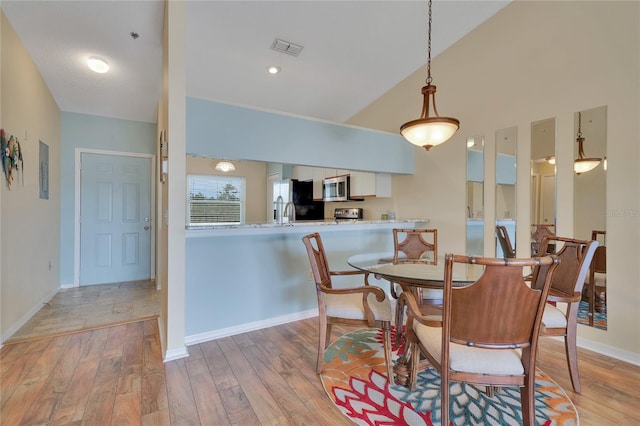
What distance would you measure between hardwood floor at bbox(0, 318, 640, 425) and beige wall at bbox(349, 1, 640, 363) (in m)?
0.76

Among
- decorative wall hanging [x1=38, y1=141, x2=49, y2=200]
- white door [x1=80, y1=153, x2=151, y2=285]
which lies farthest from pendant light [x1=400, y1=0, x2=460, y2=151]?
white door [x1=80, y1=153, x2=151, y2=285]

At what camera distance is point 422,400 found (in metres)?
1.75

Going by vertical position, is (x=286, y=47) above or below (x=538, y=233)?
above

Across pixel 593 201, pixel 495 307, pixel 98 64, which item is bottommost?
pixel 495 307

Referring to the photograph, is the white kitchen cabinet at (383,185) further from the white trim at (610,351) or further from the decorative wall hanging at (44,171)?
the decorative wall hanging at (44,171)

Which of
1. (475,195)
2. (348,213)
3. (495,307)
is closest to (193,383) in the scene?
(495,307)

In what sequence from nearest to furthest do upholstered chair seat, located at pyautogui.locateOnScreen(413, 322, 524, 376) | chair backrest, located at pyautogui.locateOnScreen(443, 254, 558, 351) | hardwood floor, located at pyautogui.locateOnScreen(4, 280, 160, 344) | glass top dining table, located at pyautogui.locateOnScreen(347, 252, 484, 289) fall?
chair backrest, located at pyautogui.locateOnScreen(443, 254, 558, 351), upholstered chair seat, located at pyautogui.locateOnScreen(413, 322, 524, 376), glass top dining table, located at pyautogui.locateOnScreen(347, 252, 484, 289), hardwood floor, located at pyautogui.locateOnScreen(4, 280, 160, 344)

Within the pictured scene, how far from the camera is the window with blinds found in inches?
247

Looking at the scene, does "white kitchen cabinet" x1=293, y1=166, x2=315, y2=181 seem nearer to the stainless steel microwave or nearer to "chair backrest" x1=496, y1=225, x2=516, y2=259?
the stainless steel microwave

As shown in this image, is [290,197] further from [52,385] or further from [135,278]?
[52,385]

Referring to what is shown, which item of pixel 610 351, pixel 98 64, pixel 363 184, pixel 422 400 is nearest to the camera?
pixel 422 400

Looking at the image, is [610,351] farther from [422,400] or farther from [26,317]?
[26,317]

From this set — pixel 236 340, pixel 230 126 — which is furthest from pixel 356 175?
pixel 236 340

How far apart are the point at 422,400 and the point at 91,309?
3606 mm
